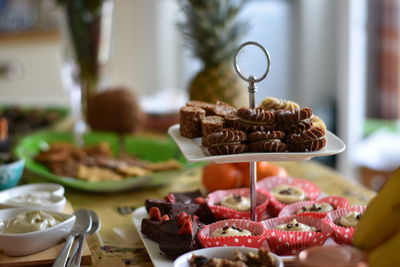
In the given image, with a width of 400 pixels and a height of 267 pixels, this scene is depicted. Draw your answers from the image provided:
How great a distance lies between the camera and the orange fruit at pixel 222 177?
167 cm

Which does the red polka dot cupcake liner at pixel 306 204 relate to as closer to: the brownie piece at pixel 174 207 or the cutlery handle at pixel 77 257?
the brownie piece at pixel 174 207

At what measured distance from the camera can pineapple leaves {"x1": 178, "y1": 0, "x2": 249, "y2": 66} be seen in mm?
Answer: 2211

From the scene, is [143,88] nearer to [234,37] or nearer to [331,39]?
[331,39]

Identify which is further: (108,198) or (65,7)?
(65,7)

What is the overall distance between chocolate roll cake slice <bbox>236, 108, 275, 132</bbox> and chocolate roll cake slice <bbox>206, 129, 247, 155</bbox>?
3 cm

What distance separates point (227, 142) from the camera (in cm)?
117

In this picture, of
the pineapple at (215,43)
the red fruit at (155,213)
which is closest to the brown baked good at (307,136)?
the red fruit at (155,213)

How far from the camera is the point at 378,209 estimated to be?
3.12ft

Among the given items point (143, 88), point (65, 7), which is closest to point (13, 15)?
point (143, 88)

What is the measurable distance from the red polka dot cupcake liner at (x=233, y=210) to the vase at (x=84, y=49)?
1143mm

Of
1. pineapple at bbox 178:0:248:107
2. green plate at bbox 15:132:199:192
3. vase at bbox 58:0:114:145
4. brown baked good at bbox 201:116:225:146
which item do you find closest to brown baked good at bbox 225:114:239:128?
brown baked good at bbox 201:116:225:146

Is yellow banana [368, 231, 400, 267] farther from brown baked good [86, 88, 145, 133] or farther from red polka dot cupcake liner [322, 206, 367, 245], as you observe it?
brown baked good [86, 88, 145, 133]

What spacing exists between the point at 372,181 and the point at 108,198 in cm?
165

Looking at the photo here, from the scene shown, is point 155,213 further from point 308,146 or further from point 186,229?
point 308,146
